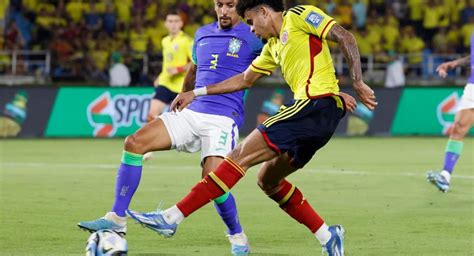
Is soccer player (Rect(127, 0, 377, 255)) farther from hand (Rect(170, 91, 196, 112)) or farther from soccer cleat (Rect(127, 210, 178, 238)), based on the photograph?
hand (Rect(170, 91, 196, 112))

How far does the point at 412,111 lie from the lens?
974 inches

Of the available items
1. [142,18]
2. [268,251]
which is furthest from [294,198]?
[142,18]

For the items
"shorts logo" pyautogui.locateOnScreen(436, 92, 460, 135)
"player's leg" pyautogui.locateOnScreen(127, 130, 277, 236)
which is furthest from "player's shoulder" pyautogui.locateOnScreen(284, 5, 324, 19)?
"shorts logo" pyautogui.locateOnScreen(436, 92, 460, 135)

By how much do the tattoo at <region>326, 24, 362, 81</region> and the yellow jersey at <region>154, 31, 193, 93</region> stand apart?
10422 millimetres

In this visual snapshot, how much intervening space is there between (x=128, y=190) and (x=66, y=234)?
1088mm

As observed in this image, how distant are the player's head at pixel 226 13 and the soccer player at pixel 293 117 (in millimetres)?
952

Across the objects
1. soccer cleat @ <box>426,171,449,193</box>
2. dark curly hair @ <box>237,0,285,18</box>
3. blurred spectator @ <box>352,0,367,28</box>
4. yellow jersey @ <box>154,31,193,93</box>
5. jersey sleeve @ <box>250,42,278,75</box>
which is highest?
dark curly hair @ <box>237,0,285,18</box>

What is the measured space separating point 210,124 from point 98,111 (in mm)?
14488

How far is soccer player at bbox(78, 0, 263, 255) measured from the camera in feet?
28.8

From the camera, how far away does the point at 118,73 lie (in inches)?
976

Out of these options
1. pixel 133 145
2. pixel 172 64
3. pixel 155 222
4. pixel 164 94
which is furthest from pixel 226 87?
pixel 172 64

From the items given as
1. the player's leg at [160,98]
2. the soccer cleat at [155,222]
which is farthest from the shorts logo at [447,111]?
the soccer cleat at [155,222]

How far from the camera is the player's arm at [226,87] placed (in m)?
8.50

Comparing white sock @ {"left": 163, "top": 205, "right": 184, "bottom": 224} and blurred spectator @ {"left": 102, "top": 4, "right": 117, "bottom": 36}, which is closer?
white sock @ {"left": 163, "top": 205, "right": 184, "bottom": 224}
